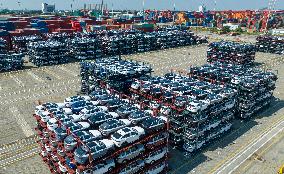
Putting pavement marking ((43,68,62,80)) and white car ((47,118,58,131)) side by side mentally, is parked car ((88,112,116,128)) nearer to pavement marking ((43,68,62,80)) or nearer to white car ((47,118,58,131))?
white car ((47,118,58,131))

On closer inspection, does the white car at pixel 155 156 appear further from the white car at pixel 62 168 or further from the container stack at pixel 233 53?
the container stack at pixel 233 53

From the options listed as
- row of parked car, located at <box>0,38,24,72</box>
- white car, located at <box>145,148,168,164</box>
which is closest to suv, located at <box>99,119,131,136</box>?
white car, located at <box>145,148,168,164</box>

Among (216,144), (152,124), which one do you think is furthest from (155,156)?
(216,144)

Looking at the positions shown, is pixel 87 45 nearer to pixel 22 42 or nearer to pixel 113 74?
pixel 22 42

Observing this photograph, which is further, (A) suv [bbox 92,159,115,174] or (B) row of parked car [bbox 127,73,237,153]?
(B) row of parked car [bbox 127,73,237,153]

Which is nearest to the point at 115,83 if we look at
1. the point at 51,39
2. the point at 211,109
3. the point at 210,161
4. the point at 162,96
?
the point at 162,96

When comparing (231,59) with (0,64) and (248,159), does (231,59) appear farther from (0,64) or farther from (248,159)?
(0,64)

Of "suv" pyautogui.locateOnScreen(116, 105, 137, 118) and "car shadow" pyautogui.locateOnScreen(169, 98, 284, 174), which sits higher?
"suv" pyautogui.locateOnScreen(116, 105, 137, 118)

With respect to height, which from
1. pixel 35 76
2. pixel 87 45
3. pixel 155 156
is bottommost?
pixel 35 76
